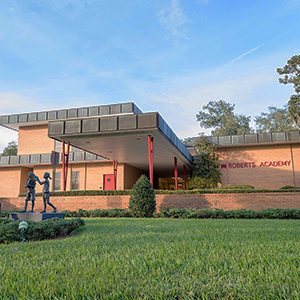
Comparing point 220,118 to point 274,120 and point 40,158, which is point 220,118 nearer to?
point 274,120

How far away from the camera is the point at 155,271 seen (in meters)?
3.43

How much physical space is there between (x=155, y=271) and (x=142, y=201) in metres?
10.5

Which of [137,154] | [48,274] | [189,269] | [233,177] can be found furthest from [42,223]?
[233,177]

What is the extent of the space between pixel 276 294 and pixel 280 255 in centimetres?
159

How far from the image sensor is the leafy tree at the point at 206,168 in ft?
84.4

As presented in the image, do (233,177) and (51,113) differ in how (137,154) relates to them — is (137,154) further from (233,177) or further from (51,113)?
(51,113)

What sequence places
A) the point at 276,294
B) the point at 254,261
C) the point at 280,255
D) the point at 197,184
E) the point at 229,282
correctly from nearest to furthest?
1. the point at 276,294
2. the point at 229,282
3. the point at 254,261
4. the point at 280,255
5. the point at 197,184

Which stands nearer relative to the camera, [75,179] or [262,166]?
[262,166]

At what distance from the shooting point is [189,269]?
341 cm

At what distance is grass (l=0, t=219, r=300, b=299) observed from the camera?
2.77 metres

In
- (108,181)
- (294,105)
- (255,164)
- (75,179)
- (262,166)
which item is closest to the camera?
(294,105)

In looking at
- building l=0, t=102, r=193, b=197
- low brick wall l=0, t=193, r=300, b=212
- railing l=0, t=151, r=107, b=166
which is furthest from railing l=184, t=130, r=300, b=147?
railing l=0, t=151, r=107, b=166

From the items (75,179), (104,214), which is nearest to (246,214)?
(104,214)

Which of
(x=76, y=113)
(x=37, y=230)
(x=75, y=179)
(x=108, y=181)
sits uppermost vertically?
(x=76, y=113)
